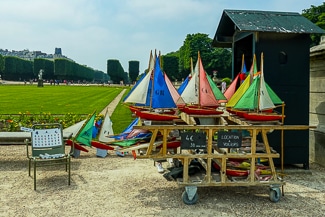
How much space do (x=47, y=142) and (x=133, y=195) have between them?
2836 mm

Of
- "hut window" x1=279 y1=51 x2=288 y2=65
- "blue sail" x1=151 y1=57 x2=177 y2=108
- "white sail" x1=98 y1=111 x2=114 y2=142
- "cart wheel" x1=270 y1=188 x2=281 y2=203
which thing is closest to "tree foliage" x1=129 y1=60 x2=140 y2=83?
"white sail" x1=98 y1=111 x2=114 y2=142

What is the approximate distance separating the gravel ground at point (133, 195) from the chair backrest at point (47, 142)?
0.58 meters

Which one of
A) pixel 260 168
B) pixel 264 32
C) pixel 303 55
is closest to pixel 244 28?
pixel 264 32

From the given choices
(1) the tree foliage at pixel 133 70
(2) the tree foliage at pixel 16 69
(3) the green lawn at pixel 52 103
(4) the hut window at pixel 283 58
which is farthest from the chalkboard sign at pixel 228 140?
(2) the tree foliage at pixel 16 69

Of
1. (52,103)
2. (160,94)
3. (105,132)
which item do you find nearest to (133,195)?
(160,94)

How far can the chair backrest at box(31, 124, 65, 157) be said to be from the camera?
8562mm

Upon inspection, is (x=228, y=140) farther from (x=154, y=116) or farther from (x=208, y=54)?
(x=208, y=54)

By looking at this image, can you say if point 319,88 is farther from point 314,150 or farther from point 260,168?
point 260,168

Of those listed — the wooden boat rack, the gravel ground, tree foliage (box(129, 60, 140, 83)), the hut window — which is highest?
tree foliage (box(129, 60, 140, 83))

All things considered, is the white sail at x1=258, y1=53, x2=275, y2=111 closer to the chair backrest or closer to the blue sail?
the blue sail

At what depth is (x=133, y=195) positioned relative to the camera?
717 centimetres

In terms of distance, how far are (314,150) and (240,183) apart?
15.2ft

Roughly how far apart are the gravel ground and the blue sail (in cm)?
179

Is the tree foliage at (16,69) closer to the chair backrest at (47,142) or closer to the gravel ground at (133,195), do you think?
the chair backrest at (47,142)
